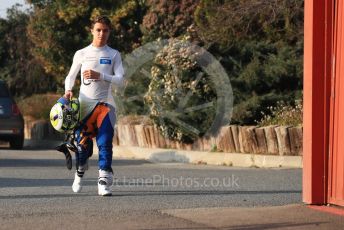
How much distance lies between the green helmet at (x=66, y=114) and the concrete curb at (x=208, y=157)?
673cm

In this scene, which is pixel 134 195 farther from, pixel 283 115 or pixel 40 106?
pixel 40 106

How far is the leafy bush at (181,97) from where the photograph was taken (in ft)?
65.0

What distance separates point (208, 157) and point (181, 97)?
2.17 metres

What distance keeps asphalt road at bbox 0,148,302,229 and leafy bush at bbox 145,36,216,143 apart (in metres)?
3.75

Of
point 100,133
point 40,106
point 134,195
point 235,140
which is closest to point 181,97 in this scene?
point 235,140

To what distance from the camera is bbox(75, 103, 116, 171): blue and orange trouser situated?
34.6ft

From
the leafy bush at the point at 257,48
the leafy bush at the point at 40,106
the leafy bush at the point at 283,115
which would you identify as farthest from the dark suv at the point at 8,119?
the leafy bush at the point at 283,115

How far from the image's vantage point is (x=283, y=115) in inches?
743

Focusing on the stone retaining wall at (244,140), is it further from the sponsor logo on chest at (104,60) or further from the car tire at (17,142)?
the sponsor logo on chest at (104,60)

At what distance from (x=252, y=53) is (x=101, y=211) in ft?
42.8

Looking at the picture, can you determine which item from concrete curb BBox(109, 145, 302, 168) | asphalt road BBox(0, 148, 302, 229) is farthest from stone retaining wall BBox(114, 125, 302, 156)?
asphalt road BBox(0, 148, 302, 229)

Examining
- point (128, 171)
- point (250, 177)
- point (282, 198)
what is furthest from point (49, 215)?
point (128, 171)

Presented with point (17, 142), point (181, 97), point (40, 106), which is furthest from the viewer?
point (40, 106)

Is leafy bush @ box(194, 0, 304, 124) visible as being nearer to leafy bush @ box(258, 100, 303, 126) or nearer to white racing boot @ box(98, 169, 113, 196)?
leafy bush @ box(258, 100, 303, 126)
